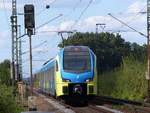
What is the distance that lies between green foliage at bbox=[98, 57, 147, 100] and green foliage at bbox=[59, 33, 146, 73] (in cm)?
3647

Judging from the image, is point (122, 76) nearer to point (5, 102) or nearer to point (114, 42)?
point (5, 102)

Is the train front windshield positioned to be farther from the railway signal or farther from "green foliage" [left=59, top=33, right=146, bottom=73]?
"green foliage" [left=59, top=33, right=146, bottom=73]

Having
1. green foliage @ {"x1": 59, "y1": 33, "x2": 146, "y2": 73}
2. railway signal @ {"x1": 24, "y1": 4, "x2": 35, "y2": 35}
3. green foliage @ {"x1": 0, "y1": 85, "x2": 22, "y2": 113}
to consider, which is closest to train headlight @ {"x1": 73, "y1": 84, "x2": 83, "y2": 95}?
green foliage @ {"x1": 0, "y1": 85, "x2": 22, "y2": 113}

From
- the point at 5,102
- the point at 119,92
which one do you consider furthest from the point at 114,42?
the point at 5,102

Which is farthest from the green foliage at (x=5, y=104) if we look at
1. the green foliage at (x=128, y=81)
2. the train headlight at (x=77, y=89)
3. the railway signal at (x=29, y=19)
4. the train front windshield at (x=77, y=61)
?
the green foliage at (x=128, y=81)

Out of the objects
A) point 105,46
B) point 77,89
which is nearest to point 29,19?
point 77,89

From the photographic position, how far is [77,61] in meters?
39.0

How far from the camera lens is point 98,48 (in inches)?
4405

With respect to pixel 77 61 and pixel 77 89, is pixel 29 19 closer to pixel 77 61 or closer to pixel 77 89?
pixel 77 89

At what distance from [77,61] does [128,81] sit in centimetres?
2043

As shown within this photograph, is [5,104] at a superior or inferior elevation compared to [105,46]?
inferior

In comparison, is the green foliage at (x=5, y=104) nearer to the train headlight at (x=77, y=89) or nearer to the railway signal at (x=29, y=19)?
the railway signal at (x=29, y=19)

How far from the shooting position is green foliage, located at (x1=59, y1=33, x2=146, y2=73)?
108 meters

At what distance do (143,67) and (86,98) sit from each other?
19399 millimetres
